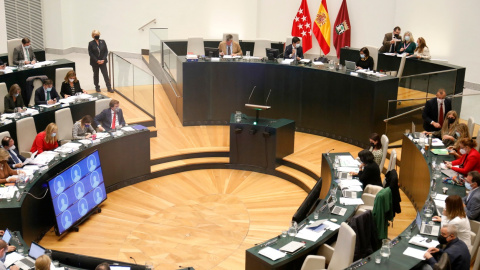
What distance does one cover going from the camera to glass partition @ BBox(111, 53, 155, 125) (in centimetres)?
1288

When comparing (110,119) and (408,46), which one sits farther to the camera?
(408,46)

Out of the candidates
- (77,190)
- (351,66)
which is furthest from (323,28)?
(77,190)

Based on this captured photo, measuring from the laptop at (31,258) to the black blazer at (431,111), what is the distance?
23.4 ft

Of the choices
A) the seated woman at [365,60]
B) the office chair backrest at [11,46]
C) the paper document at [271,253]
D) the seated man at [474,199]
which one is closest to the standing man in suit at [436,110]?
the seated woman at [365,60]

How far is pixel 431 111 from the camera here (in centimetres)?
1047

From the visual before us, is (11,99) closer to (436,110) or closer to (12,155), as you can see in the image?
(12,155)

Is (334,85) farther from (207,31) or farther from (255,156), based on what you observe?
(207,31)

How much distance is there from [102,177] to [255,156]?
3.32 m

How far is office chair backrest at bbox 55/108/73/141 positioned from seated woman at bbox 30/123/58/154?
0.90 meters

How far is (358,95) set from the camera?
11930 millimetres

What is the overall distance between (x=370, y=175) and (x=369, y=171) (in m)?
0.07

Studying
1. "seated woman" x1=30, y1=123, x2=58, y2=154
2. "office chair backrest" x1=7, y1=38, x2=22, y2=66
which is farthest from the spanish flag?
"seated woman" x1=30, y1=123, x2=58, y2=154

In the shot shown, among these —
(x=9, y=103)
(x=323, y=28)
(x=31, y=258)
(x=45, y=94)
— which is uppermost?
(x=323, y=28)

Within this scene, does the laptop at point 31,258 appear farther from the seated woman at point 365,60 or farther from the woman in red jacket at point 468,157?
A: the seated woman at point 365,60
